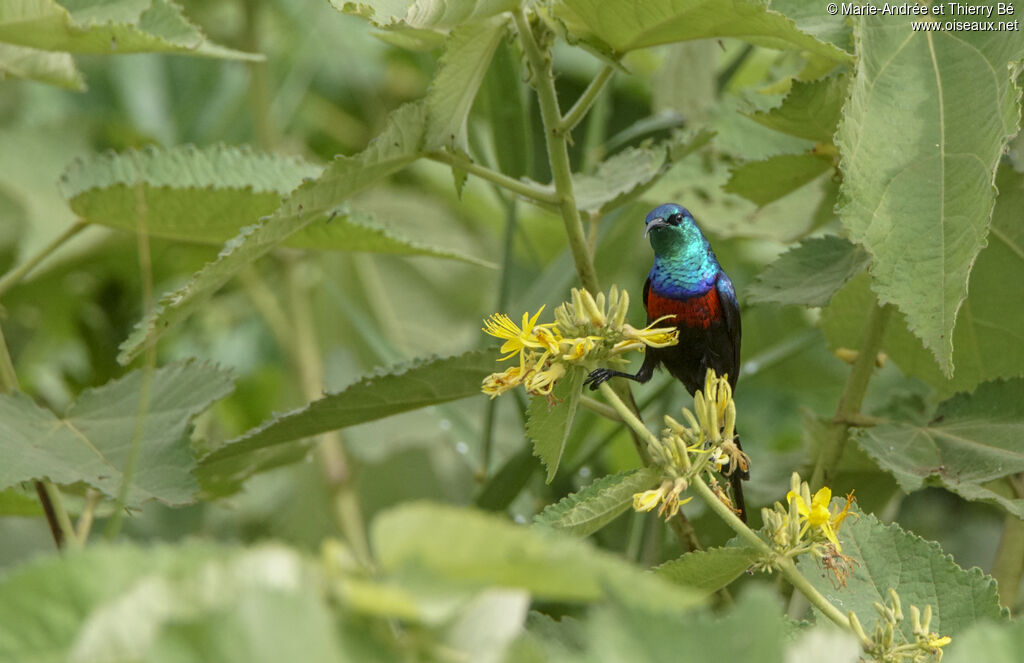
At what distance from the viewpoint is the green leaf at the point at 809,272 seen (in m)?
0.76

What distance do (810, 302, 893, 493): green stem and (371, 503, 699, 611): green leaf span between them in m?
0.52

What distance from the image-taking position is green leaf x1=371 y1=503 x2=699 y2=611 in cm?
30

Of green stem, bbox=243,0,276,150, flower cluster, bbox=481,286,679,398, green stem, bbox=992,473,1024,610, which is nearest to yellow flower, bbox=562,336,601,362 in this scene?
flower cluster, bbox=481,286,679,398

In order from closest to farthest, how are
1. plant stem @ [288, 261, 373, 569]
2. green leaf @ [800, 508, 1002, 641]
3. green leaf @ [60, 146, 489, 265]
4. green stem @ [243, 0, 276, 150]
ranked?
1. green leaf @ [800, 508, 1002, 641]
2. green leaf @ [60, 146, 489, 265]
3. plant stem @ [288, 261, 373, 569]
4. green stem @ [243, 0, 276, 150]

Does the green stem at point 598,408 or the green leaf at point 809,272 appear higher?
the green leaf at point 809,272

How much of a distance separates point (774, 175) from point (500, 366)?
292mm

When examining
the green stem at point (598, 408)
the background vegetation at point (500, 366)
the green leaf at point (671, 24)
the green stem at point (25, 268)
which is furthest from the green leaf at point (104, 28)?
the green stem at point (598, 408)

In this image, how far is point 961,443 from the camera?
2.58 ft

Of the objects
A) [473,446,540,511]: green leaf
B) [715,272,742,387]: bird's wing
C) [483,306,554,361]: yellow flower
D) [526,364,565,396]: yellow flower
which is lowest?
[473,446,540,511]: green leaf

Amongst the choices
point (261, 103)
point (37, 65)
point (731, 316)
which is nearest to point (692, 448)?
point (731, 316)

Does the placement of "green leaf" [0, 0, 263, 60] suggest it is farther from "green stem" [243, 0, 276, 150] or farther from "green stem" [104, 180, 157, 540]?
"green stem" [243, 0, 276, 150]

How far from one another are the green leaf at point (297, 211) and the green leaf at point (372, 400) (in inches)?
3.9

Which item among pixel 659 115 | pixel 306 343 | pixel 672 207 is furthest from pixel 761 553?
pixel 306 343

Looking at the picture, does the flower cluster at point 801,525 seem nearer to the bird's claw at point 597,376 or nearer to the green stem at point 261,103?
the bird's claw at point 597,376
